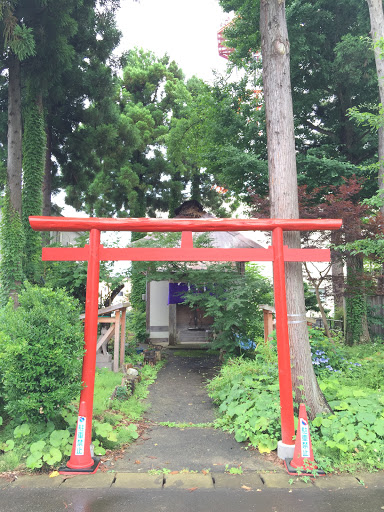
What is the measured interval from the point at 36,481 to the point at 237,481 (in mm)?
2064

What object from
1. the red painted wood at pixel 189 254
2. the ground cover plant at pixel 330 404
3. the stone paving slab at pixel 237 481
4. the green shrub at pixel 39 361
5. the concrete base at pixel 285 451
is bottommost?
the stone paving slab at pixel 237 481

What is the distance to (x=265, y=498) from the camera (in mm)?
3363

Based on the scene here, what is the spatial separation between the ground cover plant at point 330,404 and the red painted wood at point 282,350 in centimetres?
38

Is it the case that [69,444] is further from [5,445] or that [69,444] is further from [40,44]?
[40,44]

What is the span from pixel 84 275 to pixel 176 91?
15.9m

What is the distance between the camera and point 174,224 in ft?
14.4

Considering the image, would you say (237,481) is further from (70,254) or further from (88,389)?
(70,254)

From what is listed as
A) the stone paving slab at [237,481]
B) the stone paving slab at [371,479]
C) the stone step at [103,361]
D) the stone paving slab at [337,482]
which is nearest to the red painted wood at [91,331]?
the stone paving slab at [237,481]

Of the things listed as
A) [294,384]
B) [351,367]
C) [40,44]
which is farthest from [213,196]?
[294,384]

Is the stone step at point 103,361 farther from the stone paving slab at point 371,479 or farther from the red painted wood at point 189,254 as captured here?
the stone paving slab at point 371,479

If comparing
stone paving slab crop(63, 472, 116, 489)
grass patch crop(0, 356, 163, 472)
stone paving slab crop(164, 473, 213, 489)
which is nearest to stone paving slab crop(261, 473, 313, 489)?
stone paving slab crop(164, 473, 213, 489)

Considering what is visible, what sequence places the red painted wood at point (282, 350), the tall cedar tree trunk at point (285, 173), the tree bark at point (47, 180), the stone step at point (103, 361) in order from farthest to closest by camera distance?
the tree bark at point (47, 180)
the stone step at point (103, 361)
the tall cedar tree trunk at point (285, 173)
the red painted wood at point (282, 350)

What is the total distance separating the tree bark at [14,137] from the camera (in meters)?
9.70

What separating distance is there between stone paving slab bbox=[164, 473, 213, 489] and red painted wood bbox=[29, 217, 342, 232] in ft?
9.06
